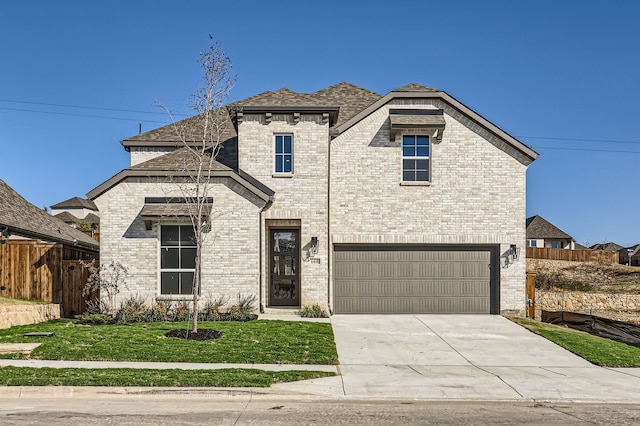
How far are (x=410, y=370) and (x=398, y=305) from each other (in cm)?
721

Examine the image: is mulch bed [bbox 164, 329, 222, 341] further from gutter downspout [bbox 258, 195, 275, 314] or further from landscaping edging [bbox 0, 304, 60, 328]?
landscaping edging [bbox 0, 304, 60, 328]

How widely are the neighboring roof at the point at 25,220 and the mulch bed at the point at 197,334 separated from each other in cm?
943

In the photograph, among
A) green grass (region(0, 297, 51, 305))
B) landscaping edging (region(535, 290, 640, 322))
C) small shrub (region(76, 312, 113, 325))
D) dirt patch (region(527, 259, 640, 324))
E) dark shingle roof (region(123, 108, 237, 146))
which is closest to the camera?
small shrub (region(76, 312, 113, 325))

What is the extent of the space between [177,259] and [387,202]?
722 centimetres

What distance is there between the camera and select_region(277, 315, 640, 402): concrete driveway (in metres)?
8.88

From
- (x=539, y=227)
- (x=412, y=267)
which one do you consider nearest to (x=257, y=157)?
(x=412, y=267)

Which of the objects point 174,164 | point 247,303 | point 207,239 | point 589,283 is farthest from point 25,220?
point 589,283

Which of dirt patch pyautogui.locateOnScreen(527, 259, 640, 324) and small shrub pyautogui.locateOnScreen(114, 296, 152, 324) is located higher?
small shrub pyautogui.locateOnScreen(114, 296, 152, 324)

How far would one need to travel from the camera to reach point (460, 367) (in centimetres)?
1091

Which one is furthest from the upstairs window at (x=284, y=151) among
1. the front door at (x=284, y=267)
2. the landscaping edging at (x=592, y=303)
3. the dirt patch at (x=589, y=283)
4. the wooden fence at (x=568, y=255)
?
the wooden fence at (x=568, y=255)

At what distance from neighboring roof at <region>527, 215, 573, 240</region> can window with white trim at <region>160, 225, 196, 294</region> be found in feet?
168

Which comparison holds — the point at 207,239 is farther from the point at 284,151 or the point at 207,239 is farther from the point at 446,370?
the point at 446,370

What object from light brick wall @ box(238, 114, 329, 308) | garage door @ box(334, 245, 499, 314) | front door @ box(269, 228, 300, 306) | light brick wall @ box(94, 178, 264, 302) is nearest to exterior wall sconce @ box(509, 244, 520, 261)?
garage door @ box(334, 245, 499, 314)

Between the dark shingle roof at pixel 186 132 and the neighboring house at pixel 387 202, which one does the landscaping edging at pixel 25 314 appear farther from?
the dark shingle roof at pixel 186 132
